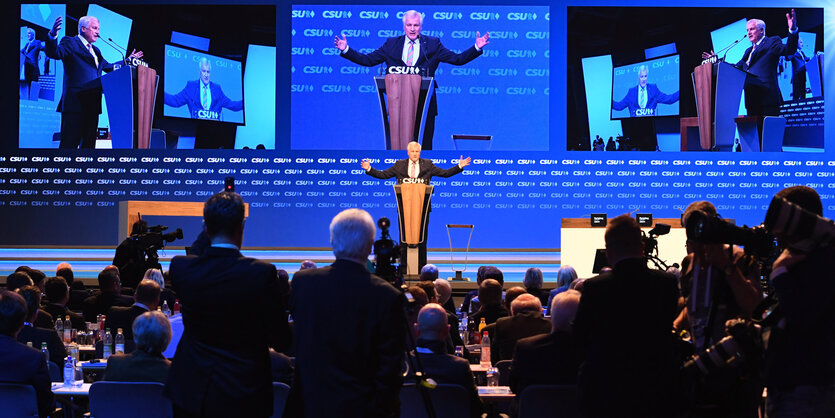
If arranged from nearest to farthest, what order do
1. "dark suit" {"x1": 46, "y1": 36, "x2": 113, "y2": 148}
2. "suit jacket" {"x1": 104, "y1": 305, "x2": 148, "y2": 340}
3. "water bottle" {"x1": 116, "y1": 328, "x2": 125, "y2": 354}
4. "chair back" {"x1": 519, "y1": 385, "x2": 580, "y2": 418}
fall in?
"chair back" {"x1": 519, "y1": 385, "x2": 580, "y2": 418} < "water bottle" {"x1": 116, "y1": 328, "x2": 125, "y2": 354} < "suit jacket" {"x1": 104, "y1": 305, "x2": 148, "y2": 340} < "dark suit" {"x1": 46, "y1": 36, "x2": 113, "y2": 148}

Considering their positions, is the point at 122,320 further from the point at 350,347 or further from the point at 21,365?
the point at 350,347

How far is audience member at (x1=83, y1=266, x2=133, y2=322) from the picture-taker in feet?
21.0

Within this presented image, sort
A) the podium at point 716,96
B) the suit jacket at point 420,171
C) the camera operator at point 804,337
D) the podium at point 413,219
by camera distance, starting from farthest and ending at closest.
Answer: the podium at point 716,96
the suit jacket at point 420,171
the podium at point 413,219
the camera operator at point 804,337

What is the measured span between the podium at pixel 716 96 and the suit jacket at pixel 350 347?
10.9 metres

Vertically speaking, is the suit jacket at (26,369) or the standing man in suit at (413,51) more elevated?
the standing man in suit at (413,51)

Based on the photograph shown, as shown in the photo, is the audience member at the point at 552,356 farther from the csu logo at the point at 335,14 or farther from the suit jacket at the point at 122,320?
the csu logo at the point at 335,14

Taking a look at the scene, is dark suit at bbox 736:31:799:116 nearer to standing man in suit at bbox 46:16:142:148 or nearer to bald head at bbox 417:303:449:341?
standing man in suit at bbox 46:16:142:148

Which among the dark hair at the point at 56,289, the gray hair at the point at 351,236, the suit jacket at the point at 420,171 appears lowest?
the dark hair at the point at 56,289

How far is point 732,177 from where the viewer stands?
12.7m

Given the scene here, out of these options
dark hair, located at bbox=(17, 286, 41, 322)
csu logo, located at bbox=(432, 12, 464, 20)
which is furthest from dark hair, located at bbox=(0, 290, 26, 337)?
csu logo, located at bbox=(432, 12, 464, 20)

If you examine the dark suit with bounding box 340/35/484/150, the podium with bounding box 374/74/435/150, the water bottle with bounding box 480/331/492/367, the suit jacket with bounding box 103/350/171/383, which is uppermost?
the dark suit with bounding box 340/35/484/150

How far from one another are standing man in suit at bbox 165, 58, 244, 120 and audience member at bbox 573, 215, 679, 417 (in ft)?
33.8

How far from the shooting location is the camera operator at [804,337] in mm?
2604

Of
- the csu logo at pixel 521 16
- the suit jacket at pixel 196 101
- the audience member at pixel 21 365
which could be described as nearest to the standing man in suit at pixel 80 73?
the suit jacket at pixel 196 101
